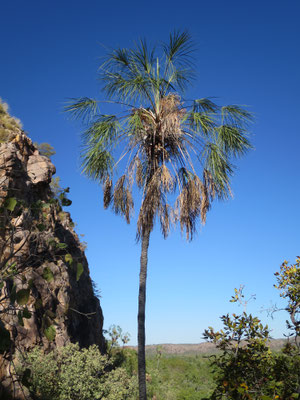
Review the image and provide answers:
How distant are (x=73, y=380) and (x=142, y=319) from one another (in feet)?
13.7

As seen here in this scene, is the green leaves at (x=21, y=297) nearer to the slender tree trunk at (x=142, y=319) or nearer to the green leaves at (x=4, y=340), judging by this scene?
the green leaves at (x=4, y=340)

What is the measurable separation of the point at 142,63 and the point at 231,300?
32.0ft

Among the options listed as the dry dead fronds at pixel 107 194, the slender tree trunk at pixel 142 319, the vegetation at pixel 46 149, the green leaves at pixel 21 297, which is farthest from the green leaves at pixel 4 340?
the vegetation at pixel 46 149

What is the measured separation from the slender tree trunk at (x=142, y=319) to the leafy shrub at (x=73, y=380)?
10.7 ft

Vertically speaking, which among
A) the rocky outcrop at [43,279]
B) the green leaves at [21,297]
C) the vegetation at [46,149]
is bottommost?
the green leaves at [21,297]

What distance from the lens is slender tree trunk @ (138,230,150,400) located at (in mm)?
11672

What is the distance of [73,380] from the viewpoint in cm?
1432

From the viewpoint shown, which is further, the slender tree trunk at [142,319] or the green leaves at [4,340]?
the slender tree trunk at [142,319]

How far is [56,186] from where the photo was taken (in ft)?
84.8

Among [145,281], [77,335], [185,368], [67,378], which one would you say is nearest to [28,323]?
[67,378]

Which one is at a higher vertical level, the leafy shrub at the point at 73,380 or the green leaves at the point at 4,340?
the green leaves at the point at 4,340

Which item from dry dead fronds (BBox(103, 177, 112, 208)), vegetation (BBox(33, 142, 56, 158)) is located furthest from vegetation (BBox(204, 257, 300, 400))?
vegetation (BBox(33, 142, 56, 158))

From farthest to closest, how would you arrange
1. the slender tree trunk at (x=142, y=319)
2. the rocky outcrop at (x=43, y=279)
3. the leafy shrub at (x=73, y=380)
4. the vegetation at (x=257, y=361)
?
the rocky outcrop at (x=43, y=279) < the leafy shrub at (x=73, y=380) < the slender tree trunk at (x=142, y=319) < the vegetation at (x=257, y=361)

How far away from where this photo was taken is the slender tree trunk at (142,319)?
11672 millimetres
